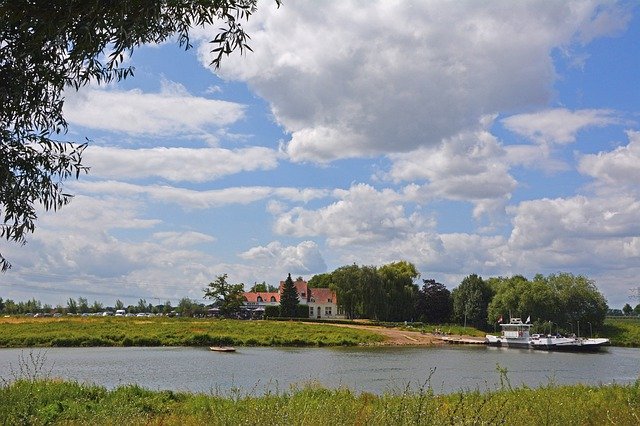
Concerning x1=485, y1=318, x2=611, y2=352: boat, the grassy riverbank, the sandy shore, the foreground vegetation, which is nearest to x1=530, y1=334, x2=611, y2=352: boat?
x1=485, y1=318, x2=611, y2=352: boat

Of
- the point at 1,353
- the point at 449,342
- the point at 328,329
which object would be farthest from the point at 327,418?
the point at 449,342

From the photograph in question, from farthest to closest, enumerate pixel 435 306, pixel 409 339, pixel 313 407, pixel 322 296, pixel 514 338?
1. pixel 322 296
2. pixel 435 306
3. pixel 514 338
4. pixel 409 339
5. pixel 313 407

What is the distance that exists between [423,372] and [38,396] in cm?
2593

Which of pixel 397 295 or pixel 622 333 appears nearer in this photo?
pixel 622 333

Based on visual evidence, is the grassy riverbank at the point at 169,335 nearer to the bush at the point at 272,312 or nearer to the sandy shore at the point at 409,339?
the sandy shore at the point at 409,339

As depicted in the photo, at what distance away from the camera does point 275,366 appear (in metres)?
39.4

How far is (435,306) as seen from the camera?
106 metres

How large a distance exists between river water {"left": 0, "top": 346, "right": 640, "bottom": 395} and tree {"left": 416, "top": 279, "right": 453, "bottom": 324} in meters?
53.6

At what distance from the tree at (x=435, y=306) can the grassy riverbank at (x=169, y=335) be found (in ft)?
119

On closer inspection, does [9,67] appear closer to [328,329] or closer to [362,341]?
[362,341]

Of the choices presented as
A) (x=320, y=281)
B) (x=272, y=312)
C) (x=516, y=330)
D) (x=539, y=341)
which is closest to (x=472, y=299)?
(x=516, y=330)

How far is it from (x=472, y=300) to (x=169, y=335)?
176ft

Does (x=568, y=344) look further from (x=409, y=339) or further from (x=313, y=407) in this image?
(x=313, y=407)

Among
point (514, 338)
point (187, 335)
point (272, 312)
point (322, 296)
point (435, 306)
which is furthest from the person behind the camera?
point (322, 296)
